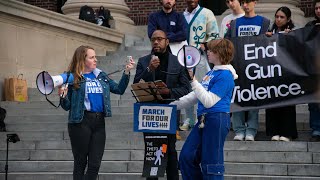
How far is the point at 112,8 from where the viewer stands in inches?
749

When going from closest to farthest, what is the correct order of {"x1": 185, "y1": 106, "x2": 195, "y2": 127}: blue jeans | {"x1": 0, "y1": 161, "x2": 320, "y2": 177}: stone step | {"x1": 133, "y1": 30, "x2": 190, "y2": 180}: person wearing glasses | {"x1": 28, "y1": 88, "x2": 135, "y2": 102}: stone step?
{"x1": 133, "y1": 30, "x2": 190, "y2": 180}: person wearing glasses
{"x1": 0, "y1": 161, "x2": 320, "y2": 177}: stone step
{"x1": 185, "y1": 106, "x2": 195, "y2": 127}: blue jeans
{"x1": 28, "y1": 88, "x2": 135, "y2": 102}: stone step

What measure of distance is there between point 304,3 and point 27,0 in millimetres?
6813

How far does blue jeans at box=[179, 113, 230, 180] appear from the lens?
8.22m

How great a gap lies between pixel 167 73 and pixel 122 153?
7.44 ft

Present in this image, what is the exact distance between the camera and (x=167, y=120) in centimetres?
933

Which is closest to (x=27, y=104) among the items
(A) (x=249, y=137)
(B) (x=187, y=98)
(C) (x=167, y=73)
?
(A) (x=249, y=137)

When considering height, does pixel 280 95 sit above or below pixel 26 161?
above

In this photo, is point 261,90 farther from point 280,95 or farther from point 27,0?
point 27,0

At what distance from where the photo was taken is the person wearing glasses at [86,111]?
9.20 meters

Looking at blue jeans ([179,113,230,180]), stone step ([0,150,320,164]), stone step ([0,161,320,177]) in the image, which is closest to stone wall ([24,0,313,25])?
stone step ([0,150,320,164])

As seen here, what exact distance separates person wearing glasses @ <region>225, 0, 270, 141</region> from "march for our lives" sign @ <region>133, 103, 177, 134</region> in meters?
2.29

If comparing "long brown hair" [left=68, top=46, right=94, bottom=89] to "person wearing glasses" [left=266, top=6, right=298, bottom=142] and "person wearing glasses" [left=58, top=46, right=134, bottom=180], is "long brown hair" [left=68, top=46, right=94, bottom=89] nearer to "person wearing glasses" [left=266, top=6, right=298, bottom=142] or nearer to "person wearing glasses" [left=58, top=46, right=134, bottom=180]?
"person wearing glasses" [left=58, top=46, right=134, bottom=180]

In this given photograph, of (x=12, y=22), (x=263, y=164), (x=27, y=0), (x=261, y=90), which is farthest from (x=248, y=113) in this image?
(x=27, y=0)

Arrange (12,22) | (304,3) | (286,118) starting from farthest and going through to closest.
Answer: (304,3), (12,22), (286,118)
